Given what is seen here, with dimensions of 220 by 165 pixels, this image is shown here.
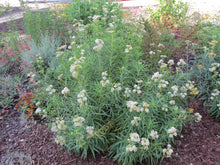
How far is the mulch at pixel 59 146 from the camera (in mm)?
2487

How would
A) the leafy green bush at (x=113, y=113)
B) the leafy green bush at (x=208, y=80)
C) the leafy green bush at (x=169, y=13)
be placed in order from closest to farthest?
the leafy green bush at (x=113, y=113) < the leafy green bush at (x=208, y=80) < the leafy green bush at (x=169, y=13)

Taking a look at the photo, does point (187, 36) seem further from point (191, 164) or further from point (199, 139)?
point (191, 164)

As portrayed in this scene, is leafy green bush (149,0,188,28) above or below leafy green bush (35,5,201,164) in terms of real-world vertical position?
above

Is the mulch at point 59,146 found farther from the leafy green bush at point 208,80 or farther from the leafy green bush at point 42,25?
the leafy green bush at point 42,25

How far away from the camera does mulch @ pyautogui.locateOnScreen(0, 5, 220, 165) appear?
8.16 feet

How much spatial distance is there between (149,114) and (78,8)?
14.6 feet

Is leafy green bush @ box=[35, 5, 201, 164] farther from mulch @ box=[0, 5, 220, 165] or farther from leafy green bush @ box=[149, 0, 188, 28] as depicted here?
leafy green bush @ box=[149, 0, 188, 28]

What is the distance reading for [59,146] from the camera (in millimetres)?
2689

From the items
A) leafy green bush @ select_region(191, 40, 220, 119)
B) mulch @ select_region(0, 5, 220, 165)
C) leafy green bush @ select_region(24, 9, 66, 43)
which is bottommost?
mulch @ select_region(0, 5, 220, 165)

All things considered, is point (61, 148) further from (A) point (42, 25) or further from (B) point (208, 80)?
(A) point (42, 25)

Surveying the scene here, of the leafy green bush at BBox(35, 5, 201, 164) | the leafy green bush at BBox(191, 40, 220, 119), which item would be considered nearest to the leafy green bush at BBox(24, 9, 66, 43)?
the leafy green bush at BBox(35, 5, 201, 164)

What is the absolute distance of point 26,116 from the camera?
10.3 feet

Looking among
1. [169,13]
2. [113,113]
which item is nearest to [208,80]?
[113,113]

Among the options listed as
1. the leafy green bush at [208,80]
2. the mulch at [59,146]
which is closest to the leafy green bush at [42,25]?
the mulch at [59,146]
